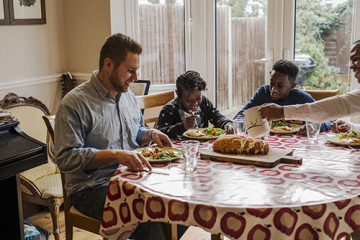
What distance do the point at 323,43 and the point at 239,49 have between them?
75cm

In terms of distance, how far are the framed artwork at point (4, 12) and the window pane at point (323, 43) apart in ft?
7.57

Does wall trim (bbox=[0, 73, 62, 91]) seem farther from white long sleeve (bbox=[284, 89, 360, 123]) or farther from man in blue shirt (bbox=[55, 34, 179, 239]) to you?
white long sleeve (bbox=[284, 89, 360, 123])

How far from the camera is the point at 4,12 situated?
3.21 m

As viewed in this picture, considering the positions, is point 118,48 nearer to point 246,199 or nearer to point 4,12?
point 246,199

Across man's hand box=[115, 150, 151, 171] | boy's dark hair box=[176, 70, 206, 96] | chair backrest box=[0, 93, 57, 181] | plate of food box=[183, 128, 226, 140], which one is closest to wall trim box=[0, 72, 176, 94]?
chair backrest box=[0, 93, 57, 181]

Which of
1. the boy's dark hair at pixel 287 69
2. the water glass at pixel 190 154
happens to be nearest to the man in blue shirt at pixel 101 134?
the water glass at pixel 190 154

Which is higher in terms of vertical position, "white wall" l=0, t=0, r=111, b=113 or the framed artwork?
the framed artwork

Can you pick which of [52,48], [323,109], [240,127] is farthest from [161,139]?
[52,48]

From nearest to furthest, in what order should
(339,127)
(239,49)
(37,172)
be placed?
(339,127)
(37,172)
(239,49)

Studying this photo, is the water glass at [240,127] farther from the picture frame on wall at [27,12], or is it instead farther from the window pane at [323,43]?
the picture frame on wall at [27,12]

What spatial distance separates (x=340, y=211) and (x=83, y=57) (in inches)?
115

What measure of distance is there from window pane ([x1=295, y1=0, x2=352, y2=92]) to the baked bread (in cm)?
194

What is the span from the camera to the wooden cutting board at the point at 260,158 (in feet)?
5.74

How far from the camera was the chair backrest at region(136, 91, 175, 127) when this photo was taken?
277 centimetres
